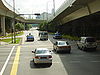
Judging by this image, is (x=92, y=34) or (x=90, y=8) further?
(x=92, y=34)

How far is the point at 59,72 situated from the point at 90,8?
21.9 metres

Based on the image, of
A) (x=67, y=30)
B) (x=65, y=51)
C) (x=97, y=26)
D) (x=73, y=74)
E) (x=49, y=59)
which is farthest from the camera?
(x=67, y=30)

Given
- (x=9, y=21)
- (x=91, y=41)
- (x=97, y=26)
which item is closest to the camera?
(x=91, y=41)

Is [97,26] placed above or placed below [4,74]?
above

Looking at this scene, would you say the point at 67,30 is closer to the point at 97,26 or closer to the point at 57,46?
the point at 97,26

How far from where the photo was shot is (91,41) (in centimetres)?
2934

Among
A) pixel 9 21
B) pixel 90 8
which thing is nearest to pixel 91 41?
pixel 90 8

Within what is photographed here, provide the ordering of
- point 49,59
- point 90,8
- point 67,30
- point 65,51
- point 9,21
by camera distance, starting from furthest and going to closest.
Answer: point 9,21 < point 67,30 < point 90,8 < point 65,51 < point 49,59

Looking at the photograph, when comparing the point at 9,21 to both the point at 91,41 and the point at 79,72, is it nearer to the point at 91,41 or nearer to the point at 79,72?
the point at 91,41

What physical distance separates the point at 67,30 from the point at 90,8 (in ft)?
192

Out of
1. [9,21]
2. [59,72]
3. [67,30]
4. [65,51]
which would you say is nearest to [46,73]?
[59,72]

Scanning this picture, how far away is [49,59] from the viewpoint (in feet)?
57.6

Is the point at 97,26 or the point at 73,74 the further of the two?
the point at 97,26

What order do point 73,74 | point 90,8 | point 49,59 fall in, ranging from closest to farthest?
point 73,74, point 49,59, point 90,8
